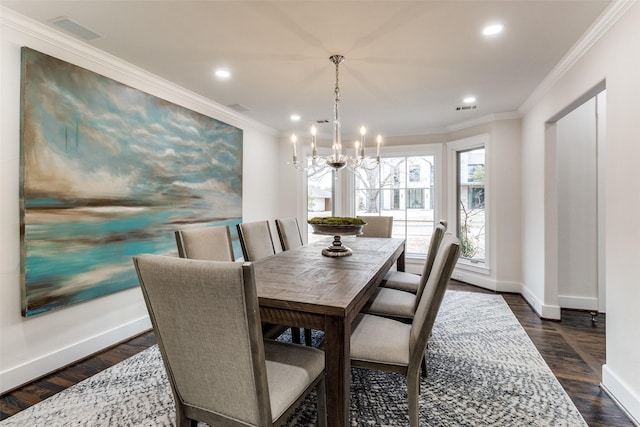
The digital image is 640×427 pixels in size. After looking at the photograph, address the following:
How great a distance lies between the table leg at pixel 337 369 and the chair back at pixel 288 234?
1.84 metres

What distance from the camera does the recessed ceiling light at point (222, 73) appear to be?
2.87 m

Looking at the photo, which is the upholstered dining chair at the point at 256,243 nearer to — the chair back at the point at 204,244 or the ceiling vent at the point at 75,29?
the chair back at the point at 204,244

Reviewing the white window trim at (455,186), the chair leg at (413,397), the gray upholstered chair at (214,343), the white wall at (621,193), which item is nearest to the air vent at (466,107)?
the white window trim at (455,186)

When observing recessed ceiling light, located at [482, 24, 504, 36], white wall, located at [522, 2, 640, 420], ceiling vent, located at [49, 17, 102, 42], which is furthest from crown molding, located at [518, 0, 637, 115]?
ceiling vent, located at [49, 17, 102, 42]

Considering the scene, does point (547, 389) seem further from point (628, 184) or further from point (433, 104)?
point (433, 104)

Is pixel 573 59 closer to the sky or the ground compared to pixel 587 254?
closer to the sky

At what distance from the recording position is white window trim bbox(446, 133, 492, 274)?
445 cm

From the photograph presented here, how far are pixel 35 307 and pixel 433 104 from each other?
171 inches

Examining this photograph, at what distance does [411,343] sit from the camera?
158 cm

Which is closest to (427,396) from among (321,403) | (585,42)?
(321,403)

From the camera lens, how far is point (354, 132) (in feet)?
17.6

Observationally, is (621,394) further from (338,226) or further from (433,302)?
(338,226)

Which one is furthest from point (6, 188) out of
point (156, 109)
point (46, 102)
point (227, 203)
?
point (227, 203)

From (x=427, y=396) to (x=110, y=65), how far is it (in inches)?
140
